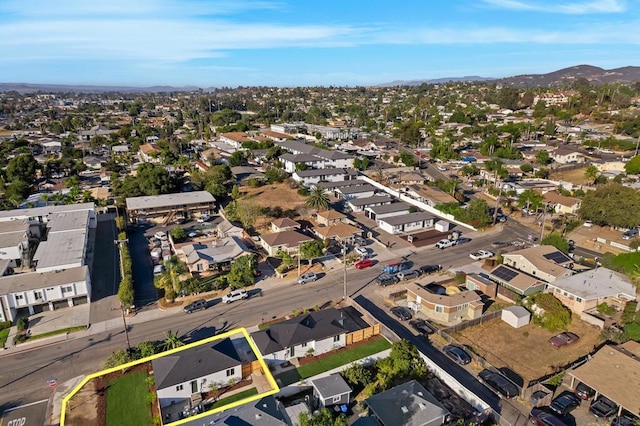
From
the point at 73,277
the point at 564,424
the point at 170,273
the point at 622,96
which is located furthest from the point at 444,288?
the point at 622,96

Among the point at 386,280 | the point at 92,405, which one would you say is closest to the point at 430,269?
the point at 386,280

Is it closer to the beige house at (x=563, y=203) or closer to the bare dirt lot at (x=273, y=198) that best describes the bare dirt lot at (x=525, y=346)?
the beige house at (x=563, y=203)

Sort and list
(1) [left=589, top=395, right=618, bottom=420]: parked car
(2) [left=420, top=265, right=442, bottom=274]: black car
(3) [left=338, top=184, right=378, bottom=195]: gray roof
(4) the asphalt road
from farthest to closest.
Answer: (3) [left=338, top=184, right=378, bottom=195]: gray roof → (2) [left=420, top=265, right=442, bottom=274]: black car → (4) the asphalt road → (1) [left=589, top=395, right=618, bottom=420]: parked car

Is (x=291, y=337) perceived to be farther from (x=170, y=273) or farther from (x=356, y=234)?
(x=356, y=234)

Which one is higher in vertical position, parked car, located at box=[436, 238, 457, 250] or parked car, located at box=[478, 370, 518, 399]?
parked car, located at box=[436, 238, 457, 250]

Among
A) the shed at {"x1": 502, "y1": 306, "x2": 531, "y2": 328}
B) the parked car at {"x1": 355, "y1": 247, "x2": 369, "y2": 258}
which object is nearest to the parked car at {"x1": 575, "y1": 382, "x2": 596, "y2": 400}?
the shed at {"x1": 502, "y1": 306, "x2": 531, "y2": 328}

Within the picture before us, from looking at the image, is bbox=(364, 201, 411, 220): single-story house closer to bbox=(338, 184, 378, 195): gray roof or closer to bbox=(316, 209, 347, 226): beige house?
bbox=(316, 209, 347, 226): beige house
